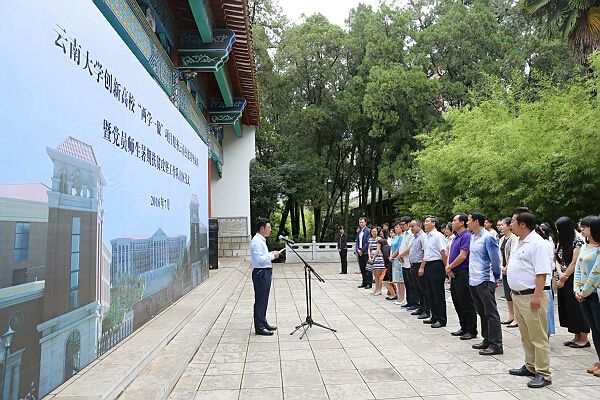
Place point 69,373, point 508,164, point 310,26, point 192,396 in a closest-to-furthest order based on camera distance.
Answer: point 69,373 < point 192,396 < point 508,164 < point 310,26

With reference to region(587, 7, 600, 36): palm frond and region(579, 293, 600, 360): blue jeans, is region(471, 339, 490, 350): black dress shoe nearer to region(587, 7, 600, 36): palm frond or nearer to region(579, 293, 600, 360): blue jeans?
region(579, 293, 600, 360): blue jeans

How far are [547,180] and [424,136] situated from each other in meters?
5.89

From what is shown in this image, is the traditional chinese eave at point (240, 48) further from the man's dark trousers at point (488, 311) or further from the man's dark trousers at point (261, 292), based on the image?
the man's dark trousers at point (488, 311)

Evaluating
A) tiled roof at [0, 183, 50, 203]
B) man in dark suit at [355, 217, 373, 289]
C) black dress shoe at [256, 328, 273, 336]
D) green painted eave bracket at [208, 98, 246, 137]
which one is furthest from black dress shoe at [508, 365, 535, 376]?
green painted eave bracket at [208, 98, 246, 137]

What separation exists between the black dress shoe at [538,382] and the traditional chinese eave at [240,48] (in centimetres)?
669

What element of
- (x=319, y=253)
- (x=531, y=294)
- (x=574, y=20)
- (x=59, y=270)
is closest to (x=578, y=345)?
(x=531, y=294)

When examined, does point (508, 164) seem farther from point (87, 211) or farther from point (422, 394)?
point (87, 211)

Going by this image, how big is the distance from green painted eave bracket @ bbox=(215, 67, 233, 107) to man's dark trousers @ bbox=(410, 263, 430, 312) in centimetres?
592

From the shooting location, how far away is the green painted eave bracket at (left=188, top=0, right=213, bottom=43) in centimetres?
699

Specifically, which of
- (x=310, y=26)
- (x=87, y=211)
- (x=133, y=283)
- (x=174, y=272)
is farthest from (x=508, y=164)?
(x=310, y=26)

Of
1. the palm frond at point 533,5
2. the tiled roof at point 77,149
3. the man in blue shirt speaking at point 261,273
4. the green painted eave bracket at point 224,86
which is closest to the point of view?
the tiled roof at point 77,149

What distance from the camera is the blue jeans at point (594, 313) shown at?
364 centimetres

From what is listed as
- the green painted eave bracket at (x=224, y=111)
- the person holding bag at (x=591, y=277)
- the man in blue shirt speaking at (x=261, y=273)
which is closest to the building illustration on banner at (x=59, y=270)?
the man in blue shirt speaking at (x=261, y=273)

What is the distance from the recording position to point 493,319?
14.5 ft
